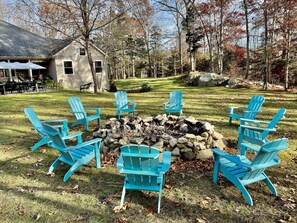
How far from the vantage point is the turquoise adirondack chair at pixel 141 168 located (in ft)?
8.41

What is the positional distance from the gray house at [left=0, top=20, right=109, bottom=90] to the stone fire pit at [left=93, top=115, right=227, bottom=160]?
13480 millimetres

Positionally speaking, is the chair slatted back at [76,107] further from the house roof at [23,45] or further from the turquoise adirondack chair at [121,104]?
the house roof at [23,45]

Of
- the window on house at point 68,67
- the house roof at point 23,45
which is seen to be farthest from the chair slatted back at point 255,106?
the window on house at point 68,67

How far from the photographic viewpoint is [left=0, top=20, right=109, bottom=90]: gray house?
1639cm

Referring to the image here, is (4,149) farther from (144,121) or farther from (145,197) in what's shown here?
(145,197)

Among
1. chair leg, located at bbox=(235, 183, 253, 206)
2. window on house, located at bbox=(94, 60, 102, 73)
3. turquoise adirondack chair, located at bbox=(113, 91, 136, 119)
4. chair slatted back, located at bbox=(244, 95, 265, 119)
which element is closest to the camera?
chair leg, located at bbox=(235, 183, 253, 206)

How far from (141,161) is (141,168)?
4.4 inches

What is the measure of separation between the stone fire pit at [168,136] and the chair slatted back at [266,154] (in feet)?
4.30

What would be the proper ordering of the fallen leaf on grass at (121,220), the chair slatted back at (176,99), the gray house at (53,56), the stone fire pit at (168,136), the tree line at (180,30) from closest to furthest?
the fallen leaf on grass at (121,220), the stone fire pit at (168,136), the chair slatted back at (176,99), the tree line at (180,30), the gray house at (53,56)

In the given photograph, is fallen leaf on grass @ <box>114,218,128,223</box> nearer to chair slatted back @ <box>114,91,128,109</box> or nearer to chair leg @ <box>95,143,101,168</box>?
chair leg @ <box>95,143,101,168</box>

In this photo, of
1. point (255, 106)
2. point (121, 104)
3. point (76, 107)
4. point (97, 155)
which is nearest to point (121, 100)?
point (121, 104)

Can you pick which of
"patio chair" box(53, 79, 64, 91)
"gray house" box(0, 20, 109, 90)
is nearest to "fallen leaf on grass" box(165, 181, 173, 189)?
"patio chair" box(53, 79, 64, 91)

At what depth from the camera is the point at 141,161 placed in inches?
102

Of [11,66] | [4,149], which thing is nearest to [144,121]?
[4,149]
